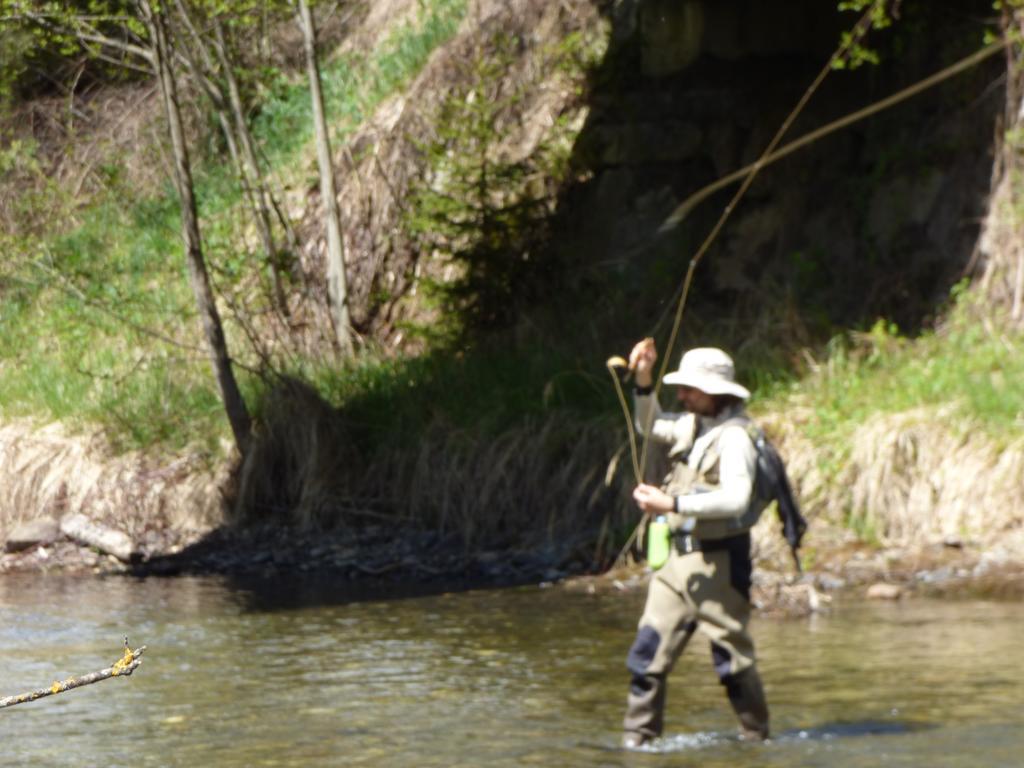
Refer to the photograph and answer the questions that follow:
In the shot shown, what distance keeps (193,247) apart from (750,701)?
758cm

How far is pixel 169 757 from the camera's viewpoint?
23.6 feet

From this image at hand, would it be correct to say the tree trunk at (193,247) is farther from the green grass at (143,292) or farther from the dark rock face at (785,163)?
the dark rock face at (785,163)

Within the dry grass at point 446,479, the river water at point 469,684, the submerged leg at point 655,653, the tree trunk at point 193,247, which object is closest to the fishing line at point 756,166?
the submerged leg at point 655,653

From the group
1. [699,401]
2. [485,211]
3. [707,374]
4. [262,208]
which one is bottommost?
[699,401]

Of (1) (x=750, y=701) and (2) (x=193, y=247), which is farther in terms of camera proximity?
(2) (x=193, y=247)

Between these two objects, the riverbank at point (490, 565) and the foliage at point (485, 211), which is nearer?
the riverbank at point (490, 565)

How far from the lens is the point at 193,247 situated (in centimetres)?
1327

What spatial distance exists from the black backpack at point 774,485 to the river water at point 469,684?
0.93 metres

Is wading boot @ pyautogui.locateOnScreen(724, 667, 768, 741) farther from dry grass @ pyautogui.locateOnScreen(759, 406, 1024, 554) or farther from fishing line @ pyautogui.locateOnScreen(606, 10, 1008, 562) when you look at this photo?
dry grass @ pyautogui.locateOnScreen(759, 406, 1024, 554)

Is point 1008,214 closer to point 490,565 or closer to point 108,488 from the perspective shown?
point 490,565

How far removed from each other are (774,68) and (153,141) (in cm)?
877

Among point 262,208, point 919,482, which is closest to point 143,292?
point 262,208

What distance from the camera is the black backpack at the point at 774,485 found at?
6715mm

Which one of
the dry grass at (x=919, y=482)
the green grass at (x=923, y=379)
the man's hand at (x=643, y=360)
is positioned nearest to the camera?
the man's hand at (x=643, y=360)
